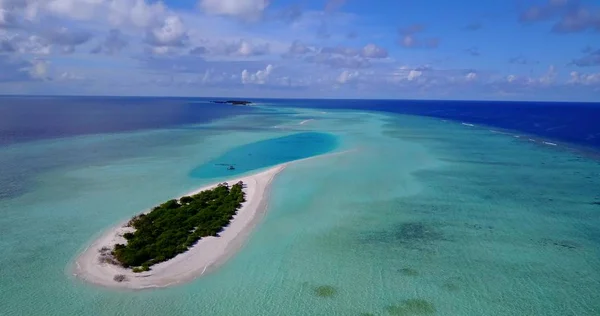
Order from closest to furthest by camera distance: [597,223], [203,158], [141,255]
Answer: [141,255] < [597,223] < [203,158]

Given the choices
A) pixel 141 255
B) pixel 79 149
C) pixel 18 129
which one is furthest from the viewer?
pixel 18 129

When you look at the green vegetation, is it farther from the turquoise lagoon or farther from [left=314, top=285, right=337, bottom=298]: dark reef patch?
[left=314, top=285, right=337, bottom=298]: dark reef patch

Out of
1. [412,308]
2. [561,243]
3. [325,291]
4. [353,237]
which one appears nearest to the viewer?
[412,308]

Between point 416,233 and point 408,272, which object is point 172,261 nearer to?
point 408,272

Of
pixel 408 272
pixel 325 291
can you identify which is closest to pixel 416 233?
pixel 408 272

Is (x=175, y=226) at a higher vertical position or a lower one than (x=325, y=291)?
higher

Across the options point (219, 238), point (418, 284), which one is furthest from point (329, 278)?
point (219, 238)

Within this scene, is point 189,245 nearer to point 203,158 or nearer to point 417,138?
point 203,158
